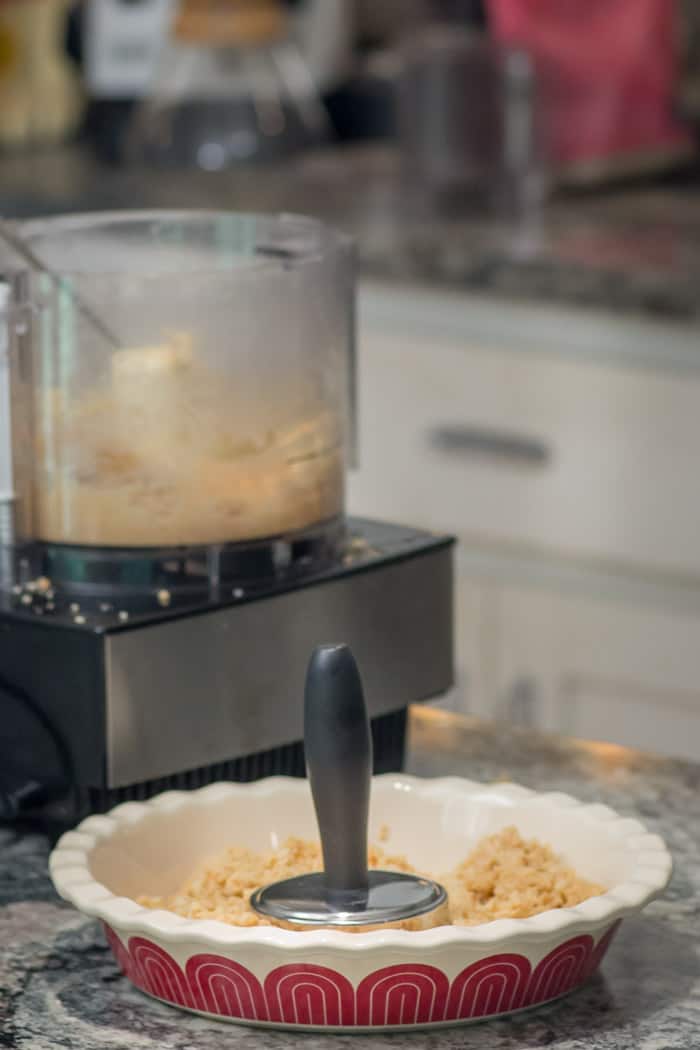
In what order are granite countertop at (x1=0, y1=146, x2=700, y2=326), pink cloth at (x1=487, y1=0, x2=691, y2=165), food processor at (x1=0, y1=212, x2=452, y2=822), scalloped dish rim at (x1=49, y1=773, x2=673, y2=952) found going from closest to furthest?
1. scalloped dish rim at (x1=49, y1=773, x2=673, y2=952)
2. food processor at (x1=0, y1=212, x2=452, y2=822)
3. granite countertop at (x1=0, y1=146, x2=700, y2=326)
4. pink cloth at (x1=487, y1=0, x2=691, y2=165)

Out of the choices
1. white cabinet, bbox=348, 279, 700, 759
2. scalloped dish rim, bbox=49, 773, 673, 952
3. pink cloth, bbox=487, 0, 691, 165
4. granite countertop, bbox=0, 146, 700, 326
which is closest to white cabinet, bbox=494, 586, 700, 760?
white cabinet, bbox=348, 279, 700, 759

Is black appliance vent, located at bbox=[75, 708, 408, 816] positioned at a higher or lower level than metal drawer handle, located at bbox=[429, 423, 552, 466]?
higher

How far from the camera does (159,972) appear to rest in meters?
0.71

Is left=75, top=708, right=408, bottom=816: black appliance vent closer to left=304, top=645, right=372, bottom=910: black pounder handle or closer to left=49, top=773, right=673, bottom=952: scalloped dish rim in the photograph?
left=49, top=773, right=673, bottom=952: scalloped dish rim

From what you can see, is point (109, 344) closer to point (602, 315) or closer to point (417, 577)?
point (417, 577)

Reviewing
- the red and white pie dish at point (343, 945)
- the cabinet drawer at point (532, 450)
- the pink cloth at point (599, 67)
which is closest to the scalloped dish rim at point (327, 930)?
the red and white pie dish at point (343, 945)

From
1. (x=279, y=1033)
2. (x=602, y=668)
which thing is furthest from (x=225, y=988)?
(x=602, y=668)

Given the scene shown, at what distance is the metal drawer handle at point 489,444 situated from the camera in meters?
1.96

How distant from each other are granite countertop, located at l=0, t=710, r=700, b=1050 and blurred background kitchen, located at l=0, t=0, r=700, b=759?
0.99 meters

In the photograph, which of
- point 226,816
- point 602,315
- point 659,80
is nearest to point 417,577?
point 226,816

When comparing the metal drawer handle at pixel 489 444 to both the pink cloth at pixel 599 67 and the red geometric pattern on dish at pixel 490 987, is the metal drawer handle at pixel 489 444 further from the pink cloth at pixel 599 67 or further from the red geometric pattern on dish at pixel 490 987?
the red geometric pattern on dish at pixel 490 987

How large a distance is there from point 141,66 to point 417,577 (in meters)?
1.94

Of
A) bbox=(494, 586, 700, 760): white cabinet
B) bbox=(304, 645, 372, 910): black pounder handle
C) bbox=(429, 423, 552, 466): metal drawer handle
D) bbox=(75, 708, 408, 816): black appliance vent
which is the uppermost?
bbox=(304, 645, 372, 910): black pounder handle

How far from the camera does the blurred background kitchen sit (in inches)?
75.2
